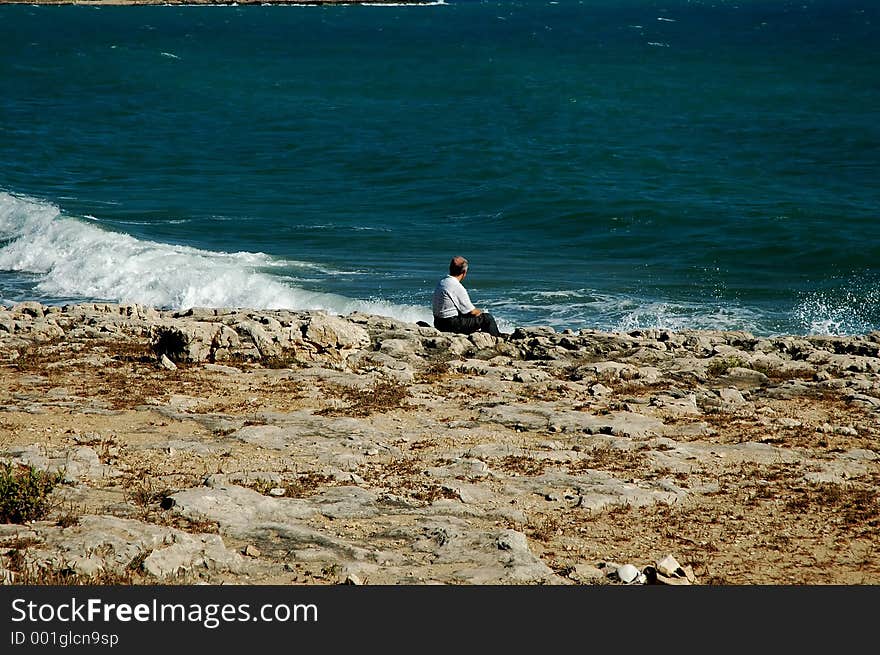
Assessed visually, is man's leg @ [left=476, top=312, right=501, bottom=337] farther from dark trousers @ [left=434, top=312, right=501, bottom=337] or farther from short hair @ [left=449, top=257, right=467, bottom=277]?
short hair @ [left=449, top=257, right=467, bottom=277]

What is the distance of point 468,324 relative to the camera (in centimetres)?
1502

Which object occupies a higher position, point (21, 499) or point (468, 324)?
point (21, 499)

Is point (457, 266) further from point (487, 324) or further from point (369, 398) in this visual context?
point (369, 398)

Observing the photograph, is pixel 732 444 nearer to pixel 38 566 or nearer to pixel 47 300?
pixel 38 566

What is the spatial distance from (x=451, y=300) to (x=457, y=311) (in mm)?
195

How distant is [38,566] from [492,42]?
319ft

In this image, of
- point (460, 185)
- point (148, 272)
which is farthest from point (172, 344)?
point (460, 185)

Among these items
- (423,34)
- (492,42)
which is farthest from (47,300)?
(423,34)

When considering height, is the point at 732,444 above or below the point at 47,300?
above

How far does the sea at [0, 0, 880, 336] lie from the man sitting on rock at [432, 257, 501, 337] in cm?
499

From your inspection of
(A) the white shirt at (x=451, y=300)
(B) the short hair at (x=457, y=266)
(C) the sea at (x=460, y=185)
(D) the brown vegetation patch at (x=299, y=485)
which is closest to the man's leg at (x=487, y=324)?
(A) the white shirt at (x=451, y=300)

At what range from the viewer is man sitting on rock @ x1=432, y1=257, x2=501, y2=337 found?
1498cm

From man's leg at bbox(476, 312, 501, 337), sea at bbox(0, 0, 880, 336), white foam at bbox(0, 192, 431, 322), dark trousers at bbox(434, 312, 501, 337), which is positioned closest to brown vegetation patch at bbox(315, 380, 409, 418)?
dark trousers at bbox(434, 312, 501, 337)

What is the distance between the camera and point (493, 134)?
148 ft
